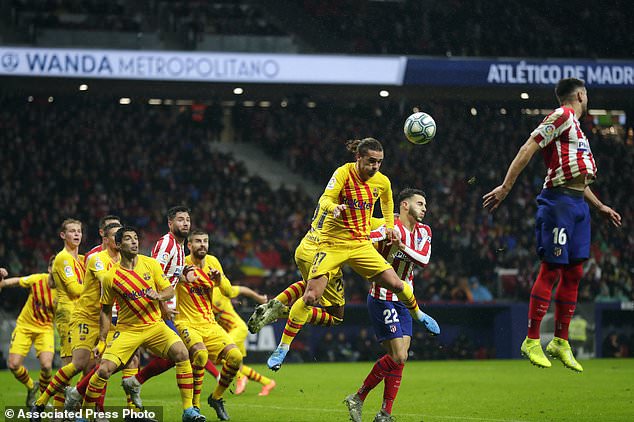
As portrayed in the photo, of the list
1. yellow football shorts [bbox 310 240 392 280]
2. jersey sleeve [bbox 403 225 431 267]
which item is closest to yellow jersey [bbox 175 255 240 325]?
yellow football shorts [bbox 310 240 392 280]

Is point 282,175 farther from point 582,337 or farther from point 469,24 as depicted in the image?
point 582,337

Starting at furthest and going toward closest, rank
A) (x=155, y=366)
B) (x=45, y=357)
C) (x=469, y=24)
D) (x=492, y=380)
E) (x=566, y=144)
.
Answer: (x=469, y=24)
(x=492, y=380)
(x=45, y=357)
(x=155, y=366)
(x=566, y=144)

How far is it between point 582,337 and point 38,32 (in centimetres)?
1614

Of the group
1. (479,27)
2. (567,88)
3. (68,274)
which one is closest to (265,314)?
(68,274)

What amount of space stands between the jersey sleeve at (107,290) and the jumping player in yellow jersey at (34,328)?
145 inches

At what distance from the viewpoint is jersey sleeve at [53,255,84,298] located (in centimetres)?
1234

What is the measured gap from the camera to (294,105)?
107 ft

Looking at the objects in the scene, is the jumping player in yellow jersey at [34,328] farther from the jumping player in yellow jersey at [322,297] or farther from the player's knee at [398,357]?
the player's knee at [398,357]

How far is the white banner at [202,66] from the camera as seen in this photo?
86.1ft

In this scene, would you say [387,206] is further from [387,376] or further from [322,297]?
[387,376]

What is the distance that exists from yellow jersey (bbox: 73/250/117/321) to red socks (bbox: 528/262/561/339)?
500 centimetres

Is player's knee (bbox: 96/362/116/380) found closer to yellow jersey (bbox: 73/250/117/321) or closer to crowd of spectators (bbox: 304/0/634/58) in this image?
yellow jersey (bbox: 73/250/117/321)

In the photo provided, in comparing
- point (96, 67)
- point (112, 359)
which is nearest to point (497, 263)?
point (96, 67)

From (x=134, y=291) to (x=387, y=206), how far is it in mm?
2828
